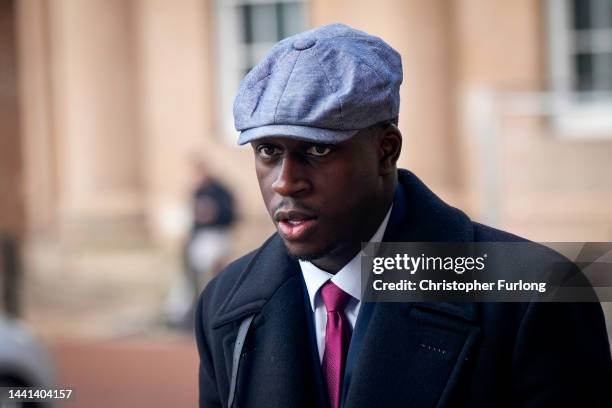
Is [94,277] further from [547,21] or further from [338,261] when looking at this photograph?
[338,261]

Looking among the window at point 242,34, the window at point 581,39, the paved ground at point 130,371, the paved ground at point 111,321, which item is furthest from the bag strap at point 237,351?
the window at point 242,34

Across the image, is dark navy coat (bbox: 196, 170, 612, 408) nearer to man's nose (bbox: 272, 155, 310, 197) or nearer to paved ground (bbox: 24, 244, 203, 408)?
man's nose (bbox: 272, 155, 310, 197)

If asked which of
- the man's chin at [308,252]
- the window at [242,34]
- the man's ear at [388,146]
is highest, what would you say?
the window at [242,34]

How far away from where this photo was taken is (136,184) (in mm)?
12117

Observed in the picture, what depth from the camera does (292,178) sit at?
2.01 metres

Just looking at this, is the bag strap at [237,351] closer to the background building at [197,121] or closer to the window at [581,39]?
the background building at [197,121]

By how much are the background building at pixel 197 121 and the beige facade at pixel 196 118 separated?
2 cm

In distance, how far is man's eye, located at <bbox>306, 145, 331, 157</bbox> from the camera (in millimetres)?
1998

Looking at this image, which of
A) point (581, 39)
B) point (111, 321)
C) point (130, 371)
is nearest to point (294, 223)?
point (130, 371)

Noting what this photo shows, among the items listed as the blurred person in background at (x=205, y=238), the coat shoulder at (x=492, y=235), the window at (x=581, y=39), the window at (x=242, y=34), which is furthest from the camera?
the window at (x=242, y=34)

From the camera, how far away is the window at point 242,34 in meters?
11.5

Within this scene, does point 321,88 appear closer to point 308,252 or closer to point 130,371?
point 308,252

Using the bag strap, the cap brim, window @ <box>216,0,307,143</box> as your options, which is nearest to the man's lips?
the cap brim

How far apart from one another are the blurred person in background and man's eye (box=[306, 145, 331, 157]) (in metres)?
8.18
